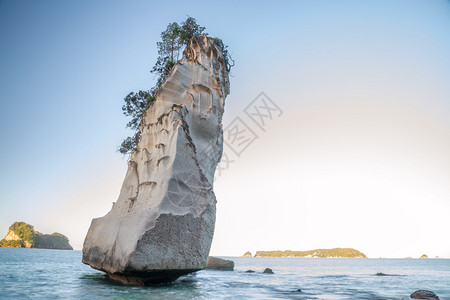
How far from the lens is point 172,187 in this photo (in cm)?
1059

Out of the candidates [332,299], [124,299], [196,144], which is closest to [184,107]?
[196,144]

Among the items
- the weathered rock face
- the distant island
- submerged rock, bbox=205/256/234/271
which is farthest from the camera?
the distant island

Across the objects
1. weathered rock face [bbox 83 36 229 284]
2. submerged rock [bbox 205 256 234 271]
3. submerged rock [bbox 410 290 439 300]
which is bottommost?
submerged rock [bbox 410 290 439 300]

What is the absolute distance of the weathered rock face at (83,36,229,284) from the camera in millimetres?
9273

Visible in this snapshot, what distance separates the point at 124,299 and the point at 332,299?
20.8 ft

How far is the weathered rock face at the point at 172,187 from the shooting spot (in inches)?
365

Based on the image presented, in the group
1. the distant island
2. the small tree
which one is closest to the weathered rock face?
the small tree

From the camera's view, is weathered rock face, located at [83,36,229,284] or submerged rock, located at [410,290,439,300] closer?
weathered rock face, located at [83,36,229,284]

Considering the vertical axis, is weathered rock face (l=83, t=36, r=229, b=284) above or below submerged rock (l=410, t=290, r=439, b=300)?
above

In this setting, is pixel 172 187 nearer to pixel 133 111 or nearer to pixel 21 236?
pixel 133 111

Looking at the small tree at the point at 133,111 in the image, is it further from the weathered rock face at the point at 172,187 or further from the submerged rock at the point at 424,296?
the submerged rock at the point at 424,296

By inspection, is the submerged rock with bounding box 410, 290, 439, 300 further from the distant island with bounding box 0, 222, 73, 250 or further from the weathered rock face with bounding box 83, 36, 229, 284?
the distant island with bounding box 0, 222, 73, 250

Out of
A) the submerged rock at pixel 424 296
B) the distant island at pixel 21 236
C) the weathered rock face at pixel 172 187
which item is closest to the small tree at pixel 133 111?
the weathered rock face at pixel 172 187

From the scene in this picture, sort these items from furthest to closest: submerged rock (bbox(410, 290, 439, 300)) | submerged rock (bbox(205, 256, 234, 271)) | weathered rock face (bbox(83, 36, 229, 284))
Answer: submerged rock (bbox(205, 256, 234, 271)) → submerged rock (bbox(410, 290, 439, 300)) → weathered rock face (bbox(83, 36, 229, 284))
